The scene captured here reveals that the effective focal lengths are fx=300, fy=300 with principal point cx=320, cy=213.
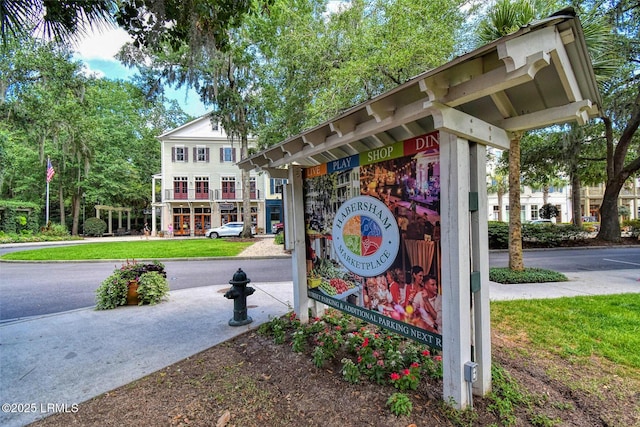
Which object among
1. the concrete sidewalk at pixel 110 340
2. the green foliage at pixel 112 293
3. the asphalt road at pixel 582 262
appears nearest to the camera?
the concrete sidewalk at pixel 110 340

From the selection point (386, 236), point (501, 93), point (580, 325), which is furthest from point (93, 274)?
point (580, 325)

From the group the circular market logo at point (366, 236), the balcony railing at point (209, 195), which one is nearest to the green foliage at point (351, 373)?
the circular market logo at point (366, 236)

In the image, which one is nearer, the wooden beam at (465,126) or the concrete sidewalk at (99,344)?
the wooden beam at (465,126)

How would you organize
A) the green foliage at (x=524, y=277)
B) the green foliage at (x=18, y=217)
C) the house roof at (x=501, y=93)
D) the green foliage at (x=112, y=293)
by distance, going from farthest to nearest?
the green foliage at (x=18, y=217), the green foliage at (x=524, y=277), the green foliage at (x=112, y=293), the house roof at (x=501, y=93)

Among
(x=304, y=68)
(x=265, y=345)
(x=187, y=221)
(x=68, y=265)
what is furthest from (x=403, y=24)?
(x=187, y=221)

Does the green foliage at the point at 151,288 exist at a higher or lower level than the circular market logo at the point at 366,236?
lower

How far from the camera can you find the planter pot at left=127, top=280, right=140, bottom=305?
17.4 ft

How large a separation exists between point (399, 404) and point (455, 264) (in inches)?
44.0

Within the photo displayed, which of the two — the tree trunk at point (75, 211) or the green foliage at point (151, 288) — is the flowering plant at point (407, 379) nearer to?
the green foliage at point (151, 288)

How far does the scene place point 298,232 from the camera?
396cm

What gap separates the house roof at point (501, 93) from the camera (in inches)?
62.3

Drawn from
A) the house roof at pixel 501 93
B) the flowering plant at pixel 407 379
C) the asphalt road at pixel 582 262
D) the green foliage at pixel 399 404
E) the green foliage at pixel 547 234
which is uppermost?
the house roof at pixel 501 93

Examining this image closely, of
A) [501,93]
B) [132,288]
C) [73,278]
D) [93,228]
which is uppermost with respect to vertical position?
[501,93]

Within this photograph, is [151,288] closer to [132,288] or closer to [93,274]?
[132,288]
